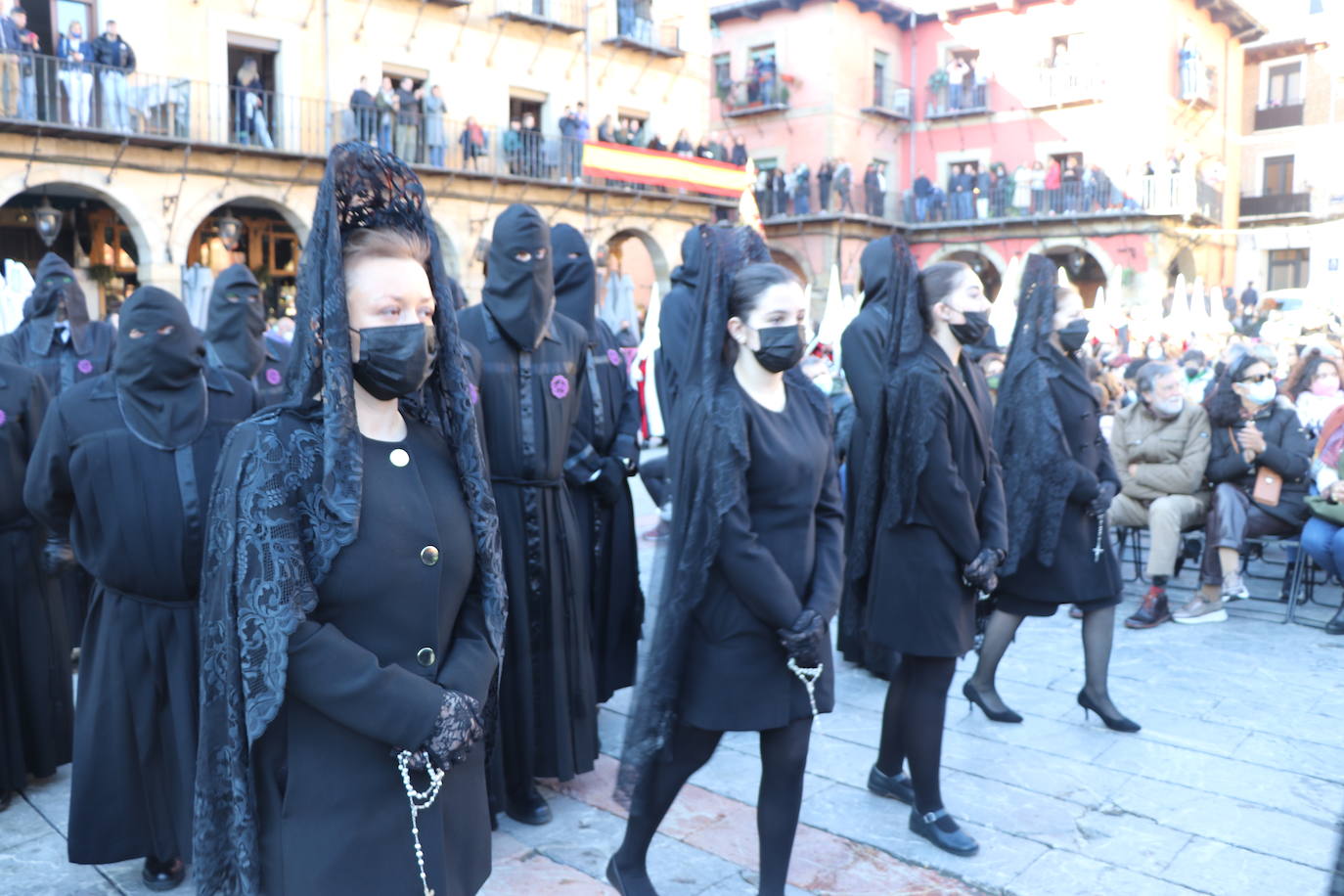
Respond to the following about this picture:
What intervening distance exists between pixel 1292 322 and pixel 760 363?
20.3 meters

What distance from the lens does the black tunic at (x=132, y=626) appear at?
349 centimetres

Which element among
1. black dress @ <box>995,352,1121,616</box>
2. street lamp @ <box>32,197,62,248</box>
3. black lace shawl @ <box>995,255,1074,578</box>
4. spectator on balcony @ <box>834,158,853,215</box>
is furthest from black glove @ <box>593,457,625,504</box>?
spectator on balcony @ <box>834,158,853,215</box>

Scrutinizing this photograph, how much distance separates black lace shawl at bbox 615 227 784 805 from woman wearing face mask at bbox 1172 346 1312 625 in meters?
4.94

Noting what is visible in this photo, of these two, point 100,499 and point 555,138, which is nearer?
point 100,499

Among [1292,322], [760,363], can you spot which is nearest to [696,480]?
[760,363]

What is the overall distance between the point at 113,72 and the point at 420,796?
1876 cm

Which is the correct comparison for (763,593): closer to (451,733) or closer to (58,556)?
(451,733)

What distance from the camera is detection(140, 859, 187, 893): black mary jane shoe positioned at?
11.9 ft

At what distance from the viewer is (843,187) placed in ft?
100

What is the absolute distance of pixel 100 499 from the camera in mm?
3514

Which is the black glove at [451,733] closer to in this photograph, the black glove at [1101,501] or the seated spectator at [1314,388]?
the black glove at [1101,501]

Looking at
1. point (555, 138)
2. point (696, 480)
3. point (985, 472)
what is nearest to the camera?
point (696, 480)

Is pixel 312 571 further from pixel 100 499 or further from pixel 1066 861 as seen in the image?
pixel 1066 861

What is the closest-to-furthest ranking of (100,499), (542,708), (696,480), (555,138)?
(696,480) < (100,499) < (542,708) < (555,138)
